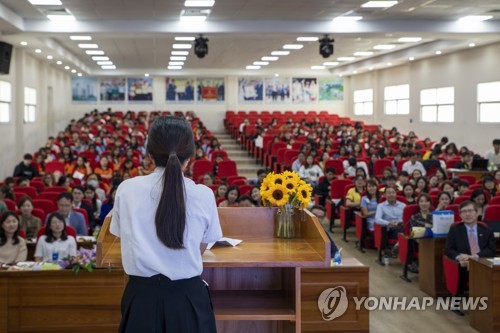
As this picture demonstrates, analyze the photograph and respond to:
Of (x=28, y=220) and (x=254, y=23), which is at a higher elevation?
(x=254, y=23)

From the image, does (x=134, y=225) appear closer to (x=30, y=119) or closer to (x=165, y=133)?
(x=165, y=133)

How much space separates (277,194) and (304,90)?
26.0 meters

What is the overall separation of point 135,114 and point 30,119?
29.2ft

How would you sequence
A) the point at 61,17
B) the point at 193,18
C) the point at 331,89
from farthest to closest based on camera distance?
1. the point at 331,89
2. the point at 193,18
3. the point at 61,17

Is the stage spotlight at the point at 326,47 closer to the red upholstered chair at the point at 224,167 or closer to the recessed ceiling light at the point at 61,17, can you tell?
the red upholstered chair at the point at 224,167

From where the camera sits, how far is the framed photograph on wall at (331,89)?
96.5ft

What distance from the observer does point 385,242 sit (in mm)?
9141

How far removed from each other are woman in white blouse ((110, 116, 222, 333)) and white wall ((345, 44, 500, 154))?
15.0 meters

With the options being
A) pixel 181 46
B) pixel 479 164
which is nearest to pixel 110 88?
pixel 181 46

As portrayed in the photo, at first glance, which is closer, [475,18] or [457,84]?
[475,18]

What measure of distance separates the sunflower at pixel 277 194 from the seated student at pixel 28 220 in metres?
5.16

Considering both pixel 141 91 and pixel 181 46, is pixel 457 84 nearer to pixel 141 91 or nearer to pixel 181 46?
pixel 181 46

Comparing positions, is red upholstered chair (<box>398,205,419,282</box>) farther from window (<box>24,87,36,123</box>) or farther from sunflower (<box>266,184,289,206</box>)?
window (<box>24,87,36,123</box>)

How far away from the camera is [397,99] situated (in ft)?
77.9
